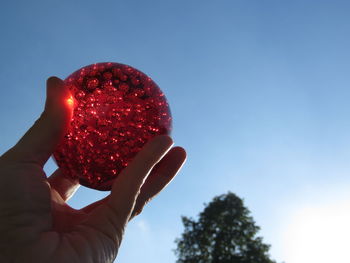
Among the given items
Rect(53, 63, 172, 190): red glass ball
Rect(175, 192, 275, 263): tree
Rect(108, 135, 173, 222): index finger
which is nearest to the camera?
Rect(108, 135, 173, 222): index finger

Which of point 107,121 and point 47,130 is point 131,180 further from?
point 47,130

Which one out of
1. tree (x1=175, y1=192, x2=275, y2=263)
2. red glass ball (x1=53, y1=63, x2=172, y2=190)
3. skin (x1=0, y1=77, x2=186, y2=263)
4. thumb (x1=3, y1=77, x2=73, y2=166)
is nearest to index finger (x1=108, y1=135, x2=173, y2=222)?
skin (x1=0, y1=77, x2=186, y2=263)

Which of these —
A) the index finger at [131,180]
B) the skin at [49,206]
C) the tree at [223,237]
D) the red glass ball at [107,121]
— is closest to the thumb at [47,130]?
the skin at [49,206]

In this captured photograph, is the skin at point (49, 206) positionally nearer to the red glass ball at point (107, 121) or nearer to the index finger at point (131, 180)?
the index finger at point (131, 180)

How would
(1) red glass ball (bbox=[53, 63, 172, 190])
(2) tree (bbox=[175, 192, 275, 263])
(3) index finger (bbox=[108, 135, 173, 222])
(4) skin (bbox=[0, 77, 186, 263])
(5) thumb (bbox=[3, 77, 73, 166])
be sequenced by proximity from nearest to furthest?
(4) skin (bbox=[0, 77, 186, 263])
(5) thumb (bbox=[3, 77, 73, 166])
(3) index finger (bbox=[108, 135, 173, 222])
(1) red glass ball (bbox=[53, 63, 172, 190])
(2) tree (bbox=[175, 192, 275, 263])

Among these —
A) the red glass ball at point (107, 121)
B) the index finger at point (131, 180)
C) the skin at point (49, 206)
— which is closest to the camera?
the skin at point (49, 206)

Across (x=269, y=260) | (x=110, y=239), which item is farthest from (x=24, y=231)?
(x=269, y=260)

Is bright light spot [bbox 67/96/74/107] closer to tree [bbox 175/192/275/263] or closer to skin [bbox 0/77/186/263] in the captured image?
skin [bbox 0/77/186/263]

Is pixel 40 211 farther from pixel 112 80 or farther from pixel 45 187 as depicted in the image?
pixel 112 80
